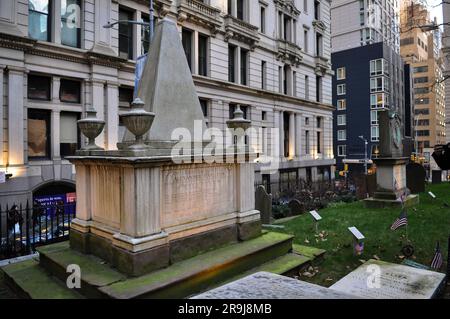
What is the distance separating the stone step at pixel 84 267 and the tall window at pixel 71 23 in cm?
1299

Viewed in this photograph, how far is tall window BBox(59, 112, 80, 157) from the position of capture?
1597 cm

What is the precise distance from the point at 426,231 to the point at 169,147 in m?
7.84

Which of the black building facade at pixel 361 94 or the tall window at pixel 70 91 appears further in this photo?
the black building facade at pixel 361 94

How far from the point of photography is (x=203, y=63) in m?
22.9

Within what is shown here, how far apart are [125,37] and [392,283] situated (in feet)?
61.0

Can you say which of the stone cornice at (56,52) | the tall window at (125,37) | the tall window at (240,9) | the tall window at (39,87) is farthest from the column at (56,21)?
the tall window at (240,9)

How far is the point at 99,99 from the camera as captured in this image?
54.8 ft

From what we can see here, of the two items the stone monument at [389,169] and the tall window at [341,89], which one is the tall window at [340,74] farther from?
the stone monument at [389,169]

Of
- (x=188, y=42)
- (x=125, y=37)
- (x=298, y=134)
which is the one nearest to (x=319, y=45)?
(x=298, y=134)

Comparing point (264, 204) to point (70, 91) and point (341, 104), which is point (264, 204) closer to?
point (70, 91)

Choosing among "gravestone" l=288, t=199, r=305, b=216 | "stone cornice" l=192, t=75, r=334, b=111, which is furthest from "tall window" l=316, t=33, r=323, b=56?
"gravestone" l=288, t=199, r=305, b=216

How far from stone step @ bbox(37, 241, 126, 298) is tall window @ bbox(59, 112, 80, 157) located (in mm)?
10359

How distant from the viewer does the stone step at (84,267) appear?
4.84 meters

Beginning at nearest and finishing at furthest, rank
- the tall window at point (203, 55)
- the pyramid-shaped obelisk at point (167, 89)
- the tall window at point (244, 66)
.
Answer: the pyramid-shaped obelisk at point (167, 89), the tall window at point (203, 55), the tall window at point (244, 66)
